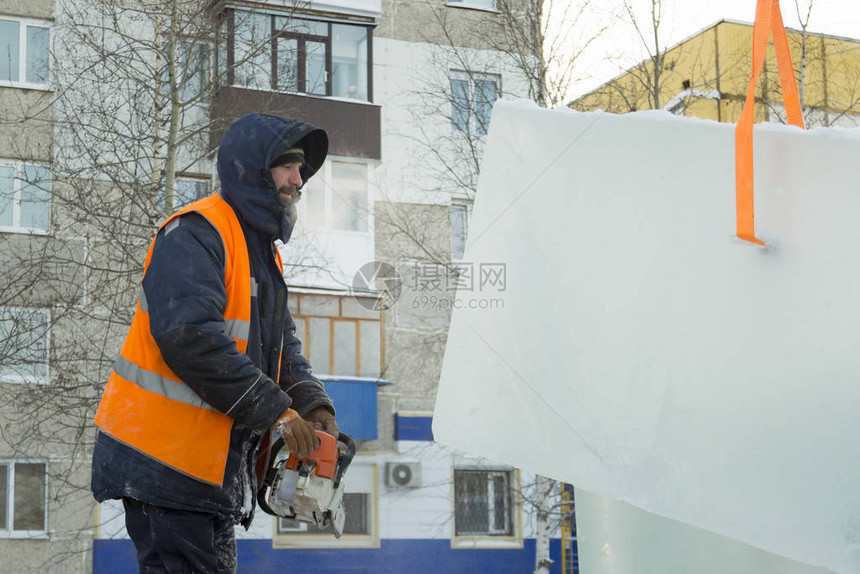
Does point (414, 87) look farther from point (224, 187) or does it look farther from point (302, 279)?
point (224, 187)

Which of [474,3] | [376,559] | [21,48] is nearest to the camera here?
[21,48]

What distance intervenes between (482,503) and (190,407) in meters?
16.7

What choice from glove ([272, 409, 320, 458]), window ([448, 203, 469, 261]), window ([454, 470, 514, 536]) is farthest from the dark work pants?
window ([448, 203, 469, 261])

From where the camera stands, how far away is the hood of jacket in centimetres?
239

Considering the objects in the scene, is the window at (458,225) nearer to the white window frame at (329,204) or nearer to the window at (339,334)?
the white window frame at (329,204)

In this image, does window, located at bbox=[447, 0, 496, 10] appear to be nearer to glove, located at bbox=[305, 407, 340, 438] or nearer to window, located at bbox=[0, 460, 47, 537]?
window, located at bbox=[0, 460, 47, 537]

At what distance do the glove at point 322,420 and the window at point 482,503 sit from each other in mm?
15789

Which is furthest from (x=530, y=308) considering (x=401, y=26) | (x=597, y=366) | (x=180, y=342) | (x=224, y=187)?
(x=401, y=26)

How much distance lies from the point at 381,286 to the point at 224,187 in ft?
50.4

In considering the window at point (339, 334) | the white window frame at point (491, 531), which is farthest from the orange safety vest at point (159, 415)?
the white window frame at point (491, 531)

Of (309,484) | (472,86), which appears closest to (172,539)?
(309,484)

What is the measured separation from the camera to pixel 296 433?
228cm

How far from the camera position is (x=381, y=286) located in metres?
17.8

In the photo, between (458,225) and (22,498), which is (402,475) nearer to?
(458,225)
